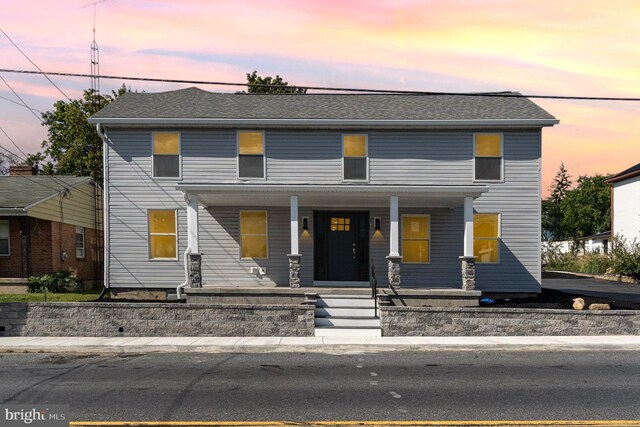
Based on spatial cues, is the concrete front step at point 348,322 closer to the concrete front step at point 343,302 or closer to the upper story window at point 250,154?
the concrete front step at point 343,302

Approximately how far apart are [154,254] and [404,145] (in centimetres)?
974

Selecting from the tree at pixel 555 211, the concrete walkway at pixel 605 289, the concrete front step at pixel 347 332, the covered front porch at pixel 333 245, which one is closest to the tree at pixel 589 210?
the tree at pixel 555 211

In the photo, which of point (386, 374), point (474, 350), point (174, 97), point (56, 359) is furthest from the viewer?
point (174, 97)

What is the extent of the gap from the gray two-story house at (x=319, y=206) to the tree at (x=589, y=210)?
6281 cm

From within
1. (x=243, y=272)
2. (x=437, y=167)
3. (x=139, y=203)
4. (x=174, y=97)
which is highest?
(x=174, y=97)

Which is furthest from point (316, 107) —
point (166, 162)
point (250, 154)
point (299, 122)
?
point (166, 162)

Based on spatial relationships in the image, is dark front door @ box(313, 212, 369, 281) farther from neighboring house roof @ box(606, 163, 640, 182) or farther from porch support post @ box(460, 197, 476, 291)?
neighboring house roof @ box(606, 163, 640, 182)

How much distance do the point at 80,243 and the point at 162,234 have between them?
10283 mm

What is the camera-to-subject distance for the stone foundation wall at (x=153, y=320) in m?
13.1

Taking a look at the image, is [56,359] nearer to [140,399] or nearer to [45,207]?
[140,399]

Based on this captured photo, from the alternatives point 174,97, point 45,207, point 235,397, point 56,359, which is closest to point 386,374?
point 235,397

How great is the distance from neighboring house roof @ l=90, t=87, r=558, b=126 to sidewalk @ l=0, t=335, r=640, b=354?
814cm

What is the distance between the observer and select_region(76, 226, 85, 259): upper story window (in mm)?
25547

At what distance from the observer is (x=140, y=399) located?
7.56 meters
